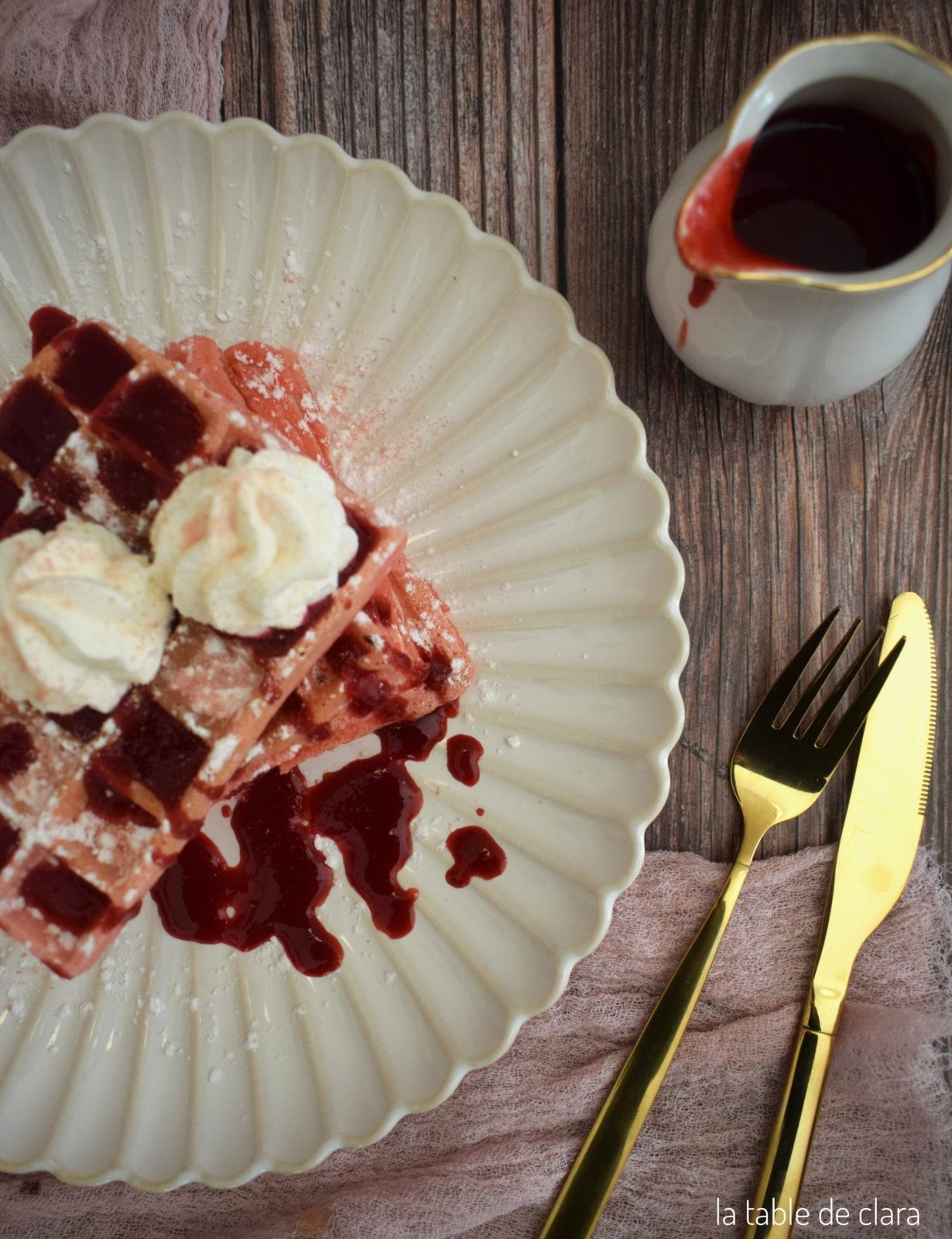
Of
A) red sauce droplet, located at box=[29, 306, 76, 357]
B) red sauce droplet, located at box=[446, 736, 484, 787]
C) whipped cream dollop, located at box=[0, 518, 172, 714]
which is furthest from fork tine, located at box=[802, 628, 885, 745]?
red sauce droplet, located at box=[29, 306, 76, 357]

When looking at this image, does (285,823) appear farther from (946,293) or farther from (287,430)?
(946,293)

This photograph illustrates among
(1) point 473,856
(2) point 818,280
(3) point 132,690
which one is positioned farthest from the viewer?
(1) point 473,856

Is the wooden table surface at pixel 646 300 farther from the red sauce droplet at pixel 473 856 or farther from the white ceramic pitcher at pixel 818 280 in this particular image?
the red sauce droplet at pixel 473 856

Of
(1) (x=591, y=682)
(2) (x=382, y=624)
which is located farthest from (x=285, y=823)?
(1) (x=591, y=682)

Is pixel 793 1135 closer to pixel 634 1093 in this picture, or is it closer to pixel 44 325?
pixel 634 1093

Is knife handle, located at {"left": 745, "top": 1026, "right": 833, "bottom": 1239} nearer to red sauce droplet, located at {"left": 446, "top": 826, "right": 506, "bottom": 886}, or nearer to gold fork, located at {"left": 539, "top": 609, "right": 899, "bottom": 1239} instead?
gold fork, located at {"left": 539, "top": 609, "right": 899, "bottom": 1239}

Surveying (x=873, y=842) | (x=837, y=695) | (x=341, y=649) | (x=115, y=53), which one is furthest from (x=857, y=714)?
(x=115, y=53)
